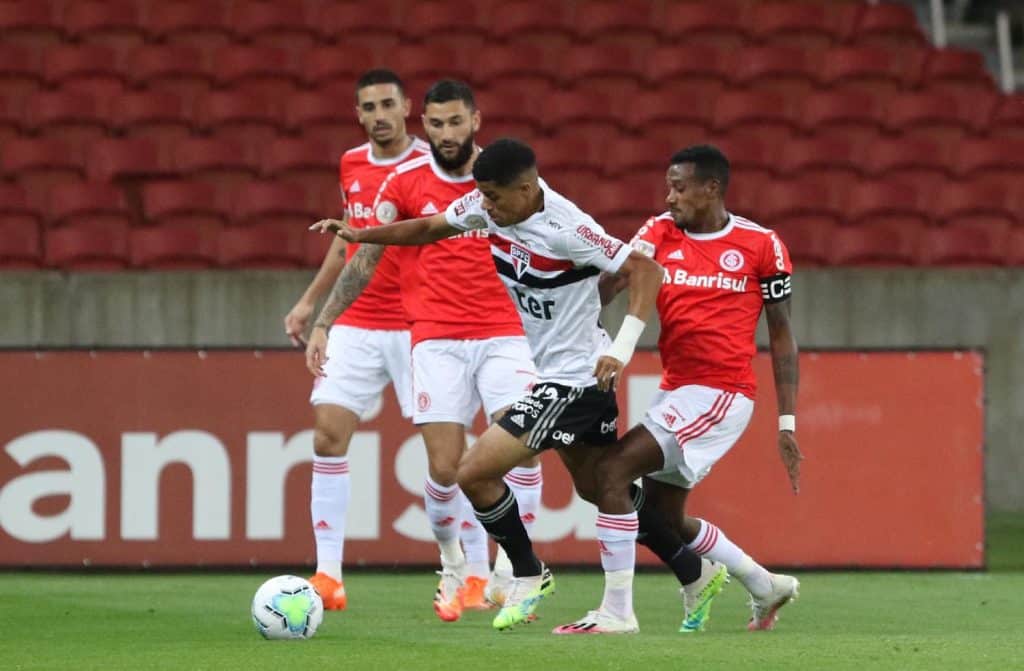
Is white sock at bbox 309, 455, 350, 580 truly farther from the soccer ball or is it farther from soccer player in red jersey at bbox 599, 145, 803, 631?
soccer player in red jersey at bbox 599, 145, 803, 631

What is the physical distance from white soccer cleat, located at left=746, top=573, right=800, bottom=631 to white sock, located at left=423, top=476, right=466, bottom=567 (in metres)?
1.52

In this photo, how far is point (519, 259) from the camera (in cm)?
718

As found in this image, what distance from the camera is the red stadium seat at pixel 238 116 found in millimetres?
14781

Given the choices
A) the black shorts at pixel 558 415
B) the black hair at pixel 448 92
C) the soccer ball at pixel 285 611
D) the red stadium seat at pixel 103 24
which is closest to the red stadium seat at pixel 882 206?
the red stadium seat at pixel 103 24

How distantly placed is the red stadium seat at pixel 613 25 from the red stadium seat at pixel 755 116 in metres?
1.22

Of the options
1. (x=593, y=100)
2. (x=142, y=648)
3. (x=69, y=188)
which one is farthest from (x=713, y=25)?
(x=142, y=648)

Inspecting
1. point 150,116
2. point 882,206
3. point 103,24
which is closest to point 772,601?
point 882,206

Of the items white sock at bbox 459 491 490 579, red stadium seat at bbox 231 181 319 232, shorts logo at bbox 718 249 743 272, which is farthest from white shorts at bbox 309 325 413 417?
red stadium seat at bbox 231 181 319 232

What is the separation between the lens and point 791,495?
10.8 m

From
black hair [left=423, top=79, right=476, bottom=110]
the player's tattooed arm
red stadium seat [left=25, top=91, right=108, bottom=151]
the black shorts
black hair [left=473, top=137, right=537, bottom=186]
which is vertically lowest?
the black shorts

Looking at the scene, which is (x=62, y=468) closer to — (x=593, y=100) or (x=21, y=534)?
(x=21, y=534)

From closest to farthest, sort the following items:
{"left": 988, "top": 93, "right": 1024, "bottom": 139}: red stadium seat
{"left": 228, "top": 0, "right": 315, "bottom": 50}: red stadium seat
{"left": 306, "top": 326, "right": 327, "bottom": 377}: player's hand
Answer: {"left": 306, "top": 326, "right": 327, "bottom": 377}: player's hand → {"left": 988, "top": 93, "right": 1024, "bottom": 139}: red stadium seat → {"left": 228, "top": 0, "right": 315, "bottom": 50}: red stadium seat

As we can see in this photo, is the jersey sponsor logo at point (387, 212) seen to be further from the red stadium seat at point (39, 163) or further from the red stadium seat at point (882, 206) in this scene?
the red stadium seat at point (882, 206)

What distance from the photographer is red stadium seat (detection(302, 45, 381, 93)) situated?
50.3ft
